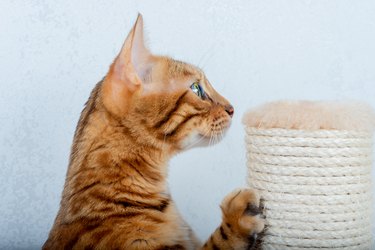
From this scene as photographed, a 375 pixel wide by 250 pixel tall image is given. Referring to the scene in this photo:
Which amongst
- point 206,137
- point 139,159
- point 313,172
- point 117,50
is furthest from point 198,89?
point 117,50

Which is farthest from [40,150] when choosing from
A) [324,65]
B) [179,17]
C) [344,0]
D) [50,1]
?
[344,0]

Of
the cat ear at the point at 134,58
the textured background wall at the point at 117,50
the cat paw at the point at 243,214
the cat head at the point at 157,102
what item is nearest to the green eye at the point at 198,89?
the cat head at the point at 157,102

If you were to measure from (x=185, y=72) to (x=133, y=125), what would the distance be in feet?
0.62

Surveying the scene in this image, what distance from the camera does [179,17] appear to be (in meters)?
1.88

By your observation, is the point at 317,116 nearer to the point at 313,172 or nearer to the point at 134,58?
the point at 313,172

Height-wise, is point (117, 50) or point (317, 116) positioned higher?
point (117, 50)

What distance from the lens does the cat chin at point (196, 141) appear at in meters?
1.25

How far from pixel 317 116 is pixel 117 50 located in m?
0.86

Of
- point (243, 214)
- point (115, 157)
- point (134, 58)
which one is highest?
point (134, 58)

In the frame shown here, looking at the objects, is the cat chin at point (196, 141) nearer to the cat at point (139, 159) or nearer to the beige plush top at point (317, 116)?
the cat at point (139, 159)

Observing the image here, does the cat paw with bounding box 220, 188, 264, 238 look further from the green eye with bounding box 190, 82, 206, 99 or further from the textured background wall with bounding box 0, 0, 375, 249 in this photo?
the textured background wall with bounding box 0, 0, 375, 249

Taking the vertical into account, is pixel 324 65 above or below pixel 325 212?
above

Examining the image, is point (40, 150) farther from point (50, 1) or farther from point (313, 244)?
point (313, 244)

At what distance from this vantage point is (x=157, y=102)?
4.04 ft
